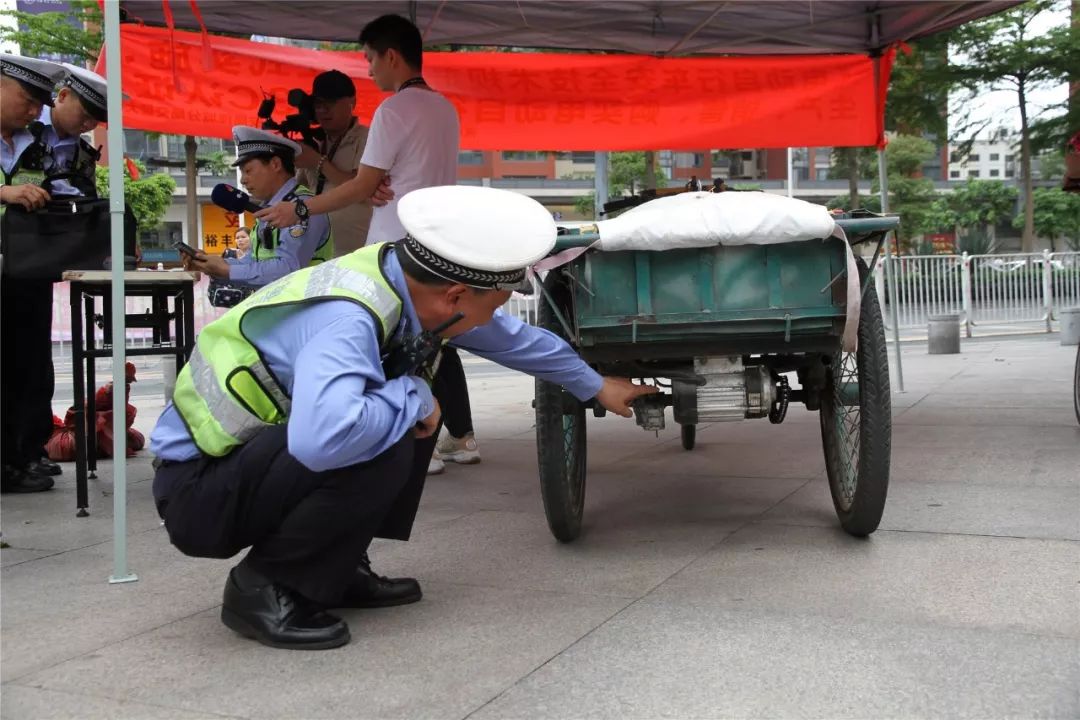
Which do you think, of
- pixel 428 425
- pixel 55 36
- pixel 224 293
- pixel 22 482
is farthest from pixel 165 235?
pixel 428 425

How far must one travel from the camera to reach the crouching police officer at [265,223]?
15.7 feet

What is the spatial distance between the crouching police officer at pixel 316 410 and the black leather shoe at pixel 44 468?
2.88 metres

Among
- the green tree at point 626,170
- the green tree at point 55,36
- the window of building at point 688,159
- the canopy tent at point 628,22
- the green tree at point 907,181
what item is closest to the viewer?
the canopy tent at point 628,22

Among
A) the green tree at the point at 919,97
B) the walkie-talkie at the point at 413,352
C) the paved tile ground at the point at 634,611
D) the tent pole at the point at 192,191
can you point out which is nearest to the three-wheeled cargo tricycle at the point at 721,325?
the paved tile ground at the point at 634,611

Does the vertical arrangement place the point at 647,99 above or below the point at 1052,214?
below

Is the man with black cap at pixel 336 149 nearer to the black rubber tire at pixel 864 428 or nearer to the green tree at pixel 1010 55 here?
the black rubber tire at pixel 864 428

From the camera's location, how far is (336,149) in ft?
17.8

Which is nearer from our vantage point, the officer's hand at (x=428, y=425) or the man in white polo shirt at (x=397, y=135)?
the officer's hand at (x=428, y=425)

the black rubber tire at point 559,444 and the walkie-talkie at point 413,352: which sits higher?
the walkie-talkie at point 413,352

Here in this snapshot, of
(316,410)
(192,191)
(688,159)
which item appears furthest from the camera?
(688,159)

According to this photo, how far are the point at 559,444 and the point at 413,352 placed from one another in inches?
40.9

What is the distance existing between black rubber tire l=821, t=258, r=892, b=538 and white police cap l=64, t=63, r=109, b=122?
3.34 meters

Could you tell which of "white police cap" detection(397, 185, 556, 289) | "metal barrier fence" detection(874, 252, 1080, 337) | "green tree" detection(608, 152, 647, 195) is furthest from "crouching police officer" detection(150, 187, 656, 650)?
"green tree" detection(608, 152, 647, 195)

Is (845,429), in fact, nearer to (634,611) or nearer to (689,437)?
(634,611)
